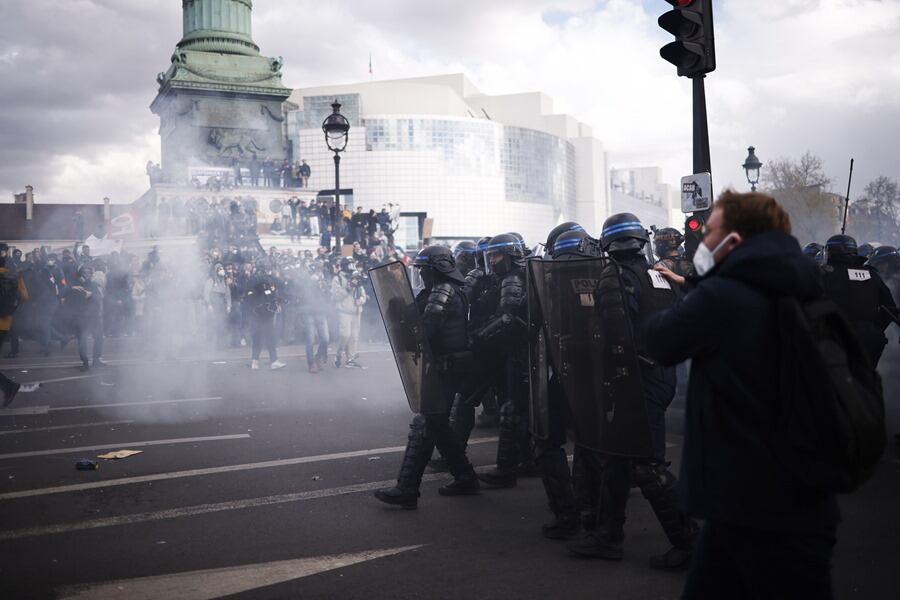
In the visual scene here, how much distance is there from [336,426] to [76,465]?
97.8 inches

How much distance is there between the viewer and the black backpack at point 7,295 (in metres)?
10.0

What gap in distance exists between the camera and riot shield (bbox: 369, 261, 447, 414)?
5.32 m

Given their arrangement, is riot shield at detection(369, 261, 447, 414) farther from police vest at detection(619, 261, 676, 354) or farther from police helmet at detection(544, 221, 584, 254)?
police vest at detection(619, 261, 676, 354)

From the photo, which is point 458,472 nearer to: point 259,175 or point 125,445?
point 125,445

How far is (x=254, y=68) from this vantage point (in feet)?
129

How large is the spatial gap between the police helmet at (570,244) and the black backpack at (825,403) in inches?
104

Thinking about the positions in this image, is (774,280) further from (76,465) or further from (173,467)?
(76,465)

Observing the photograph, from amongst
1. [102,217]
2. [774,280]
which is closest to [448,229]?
[102,217]

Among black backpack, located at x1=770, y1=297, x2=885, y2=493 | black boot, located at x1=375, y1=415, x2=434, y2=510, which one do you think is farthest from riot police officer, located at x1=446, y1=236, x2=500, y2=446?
black backpack, located at x1=770, y1=297, x2=885, y2=493

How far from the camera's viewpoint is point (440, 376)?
212 inches

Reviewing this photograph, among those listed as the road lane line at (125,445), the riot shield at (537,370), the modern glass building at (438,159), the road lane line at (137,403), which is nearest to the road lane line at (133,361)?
the road lane line at (137,403)

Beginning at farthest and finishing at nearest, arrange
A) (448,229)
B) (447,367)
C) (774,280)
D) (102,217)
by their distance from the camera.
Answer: (448,229) < (102,217) < (447,367) < (774,280)

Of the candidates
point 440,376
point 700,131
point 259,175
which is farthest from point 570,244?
point 259,175

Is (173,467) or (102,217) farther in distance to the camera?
(102,217)
